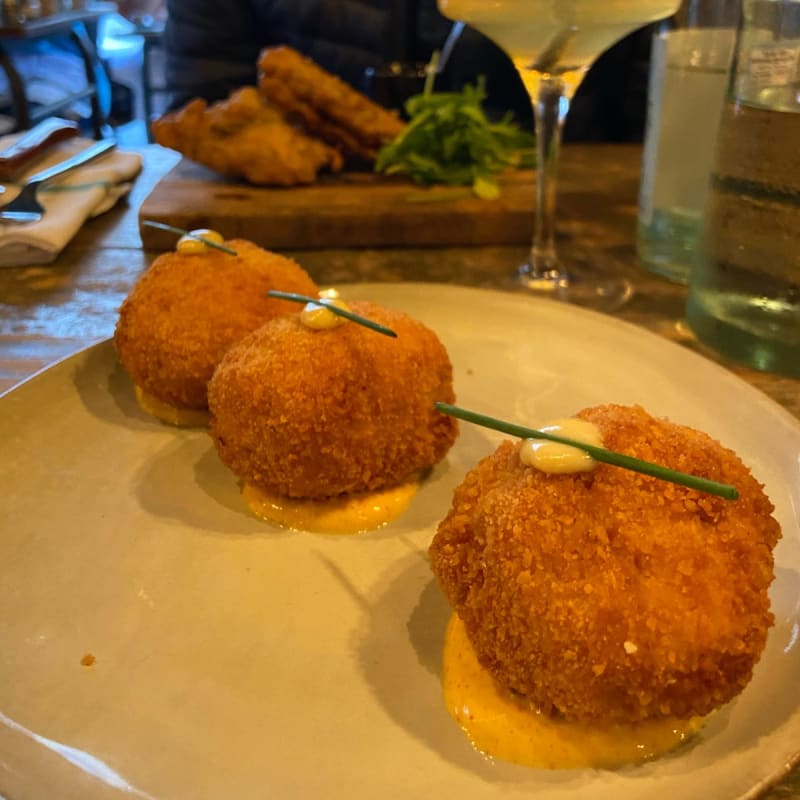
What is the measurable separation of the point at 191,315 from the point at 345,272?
742 mm

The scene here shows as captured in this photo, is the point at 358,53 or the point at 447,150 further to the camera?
the point at 358,53

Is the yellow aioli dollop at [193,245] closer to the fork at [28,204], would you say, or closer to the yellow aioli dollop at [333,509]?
the yellow aioli dollop at [333,509]

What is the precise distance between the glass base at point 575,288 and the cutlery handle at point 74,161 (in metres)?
1.33

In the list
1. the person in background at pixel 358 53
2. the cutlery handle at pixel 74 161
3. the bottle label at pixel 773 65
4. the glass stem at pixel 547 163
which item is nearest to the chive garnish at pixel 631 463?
the bottle label at pixel 773 65

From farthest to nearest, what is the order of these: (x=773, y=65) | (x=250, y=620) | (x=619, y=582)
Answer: (x=773, y=65) < (x=250, y=620) < (x=619, y=582)

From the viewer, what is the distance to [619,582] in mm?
764

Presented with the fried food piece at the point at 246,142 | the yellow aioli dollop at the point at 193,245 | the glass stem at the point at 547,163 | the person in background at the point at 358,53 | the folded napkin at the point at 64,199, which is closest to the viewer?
the yellow aioli dollop at the point at 193,245

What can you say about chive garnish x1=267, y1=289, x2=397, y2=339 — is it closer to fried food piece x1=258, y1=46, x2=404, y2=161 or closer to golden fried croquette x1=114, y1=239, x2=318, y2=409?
golden fried croquette x1=114, y1=239, x2=318, y2=409

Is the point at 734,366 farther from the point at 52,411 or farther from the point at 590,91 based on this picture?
the point at 590,91

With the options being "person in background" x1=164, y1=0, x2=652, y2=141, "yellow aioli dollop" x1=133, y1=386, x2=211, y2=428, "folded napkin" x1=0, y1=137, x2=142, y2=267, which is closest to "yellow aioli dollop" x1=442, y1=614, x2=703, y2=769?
"yellow aioli dollop" x1=133, y1=386, x2=211, y2=428

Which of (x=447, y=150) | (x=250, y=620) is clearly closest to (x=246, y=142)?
(x=447, y=150)

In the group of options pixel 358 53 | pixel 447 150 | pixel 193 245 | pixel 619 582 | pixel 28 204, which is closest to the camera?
pixel 619 582

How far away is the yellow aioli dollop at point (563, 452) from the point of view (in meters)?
0.82

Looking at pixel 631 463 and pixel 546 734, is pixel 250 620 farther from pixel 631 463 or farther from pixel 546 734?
pixel 631 463
